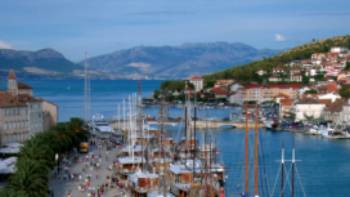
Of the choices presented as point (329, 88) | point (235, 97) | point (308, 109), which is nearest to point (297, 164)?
point (308, 109)

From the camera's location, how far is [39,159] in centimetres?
2220

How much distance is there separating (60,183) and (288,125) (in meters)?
33.7

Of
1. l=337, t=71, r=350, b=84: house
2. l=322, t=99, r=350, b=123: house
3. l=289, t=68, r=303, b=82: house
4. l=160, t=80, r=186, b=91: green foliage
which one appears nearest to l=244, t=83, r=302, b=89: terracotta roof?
l=337, t=71, r=350, b=84: house

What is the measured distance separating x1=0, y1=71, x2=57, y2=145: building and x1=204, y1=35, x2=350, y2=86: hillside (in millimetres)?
60219

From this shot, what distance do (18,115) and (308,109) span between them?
3266 centimetres

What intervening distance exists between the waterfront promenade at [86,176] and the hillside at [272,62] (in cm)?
6233

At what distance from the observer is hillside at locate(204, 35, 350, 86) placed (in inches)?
3782

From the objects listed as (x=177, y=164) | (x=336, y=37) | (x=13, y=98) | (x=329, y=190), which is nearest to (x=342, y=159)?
(x=329, y=190)

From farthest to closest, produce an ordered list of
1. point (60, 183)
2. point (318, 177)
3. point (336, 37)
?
point (336, 37) → point (318, 177) → point (60, 183)

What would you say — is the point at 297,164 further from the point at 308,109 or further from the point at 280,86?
the point at 280,86

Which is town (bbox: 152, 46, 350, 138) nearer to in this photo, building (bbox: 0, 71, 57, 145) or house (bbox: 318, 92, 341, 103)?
house (bbox: 318, 92, 341, 103)

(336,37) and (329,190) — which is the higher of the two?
(336,37)

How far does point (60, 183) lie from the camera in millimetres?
24625

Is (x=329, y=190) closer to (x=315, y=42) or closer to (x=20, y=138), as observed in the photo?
(x=20, y=138)
